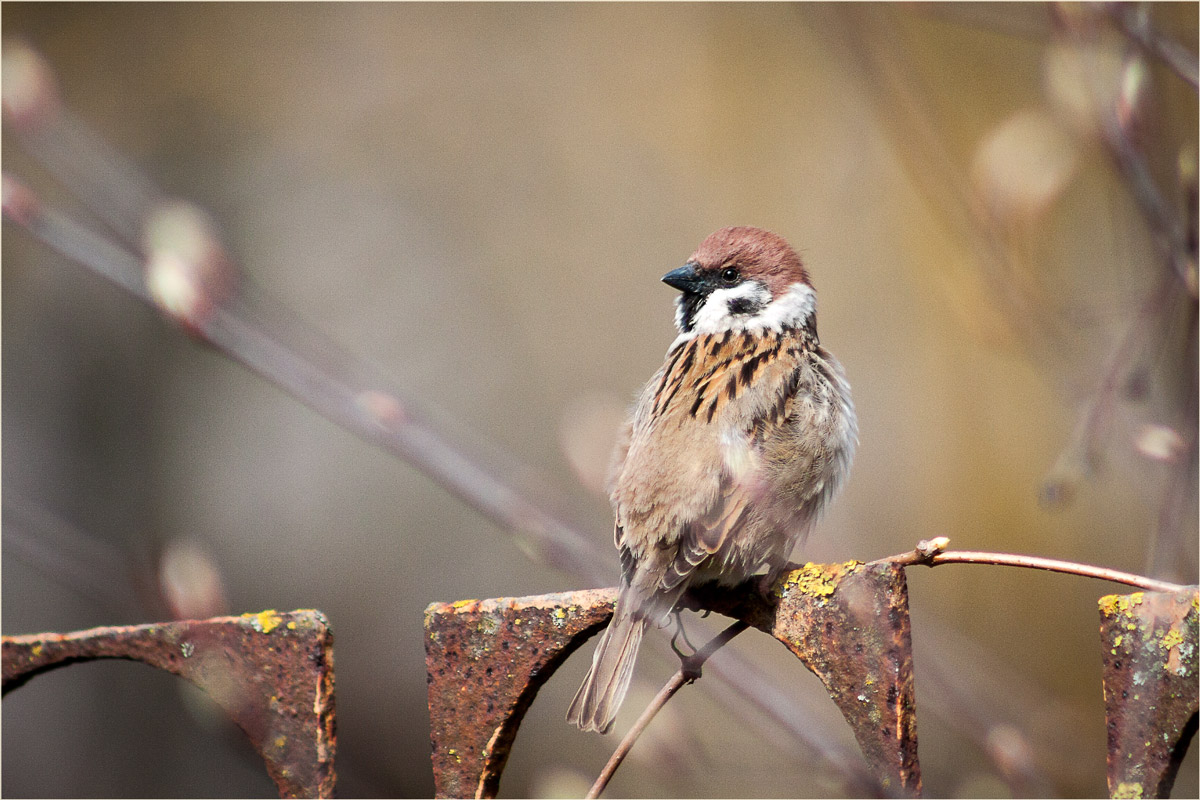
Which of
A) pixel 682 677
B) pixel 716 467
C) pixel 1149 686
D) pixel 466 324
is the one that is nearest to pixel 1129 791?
pixel 1149 686

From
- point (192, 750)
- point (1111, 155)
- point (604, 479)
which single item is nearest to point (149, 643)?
point (604, 479)

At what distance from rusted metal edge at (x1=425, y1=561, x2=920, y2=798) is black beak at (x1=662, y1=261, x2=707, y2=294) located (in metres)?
0.96

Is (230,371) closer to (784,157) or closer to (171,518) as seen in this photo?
(171,518)

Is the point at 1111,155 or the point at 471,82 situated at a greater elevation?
the point at 471,82

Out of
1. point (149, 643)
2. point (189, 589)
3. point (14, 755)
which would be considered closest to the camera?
point (149, 643)

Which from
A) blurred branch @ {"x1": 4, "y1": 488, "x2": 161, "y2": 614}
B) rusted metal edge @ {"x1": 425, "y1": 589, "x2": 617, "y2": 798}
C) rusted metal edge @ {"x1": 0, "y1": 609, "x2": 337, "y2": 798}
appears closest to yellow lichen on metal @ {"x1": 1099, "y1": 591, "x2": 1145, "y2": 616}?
rusted metal edge @ {"x1": 425, "y1": 589, "x2": 617, "y2": 798}

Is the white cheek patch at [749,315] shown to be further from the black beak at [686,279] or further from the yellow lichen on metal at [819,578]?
the yellow lichen on metal at [819,578]

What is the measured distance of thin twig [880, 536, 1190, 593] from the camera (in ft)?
2.83

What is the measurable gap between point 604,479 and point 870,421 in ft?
7.19

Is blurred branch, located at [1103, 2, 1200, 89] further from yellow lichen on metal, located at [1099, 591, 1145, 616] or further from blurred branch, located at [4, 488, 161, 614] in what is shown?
blurred branch, located at [4, 488, 161, 614]

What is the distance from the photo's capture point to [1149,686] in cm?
90

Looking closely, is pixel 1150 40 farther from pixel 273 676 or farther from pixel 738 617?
pixel 273 676

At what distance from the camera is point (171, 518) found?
3.98 meters

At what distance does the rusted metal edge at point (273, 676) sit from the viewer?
122cm
